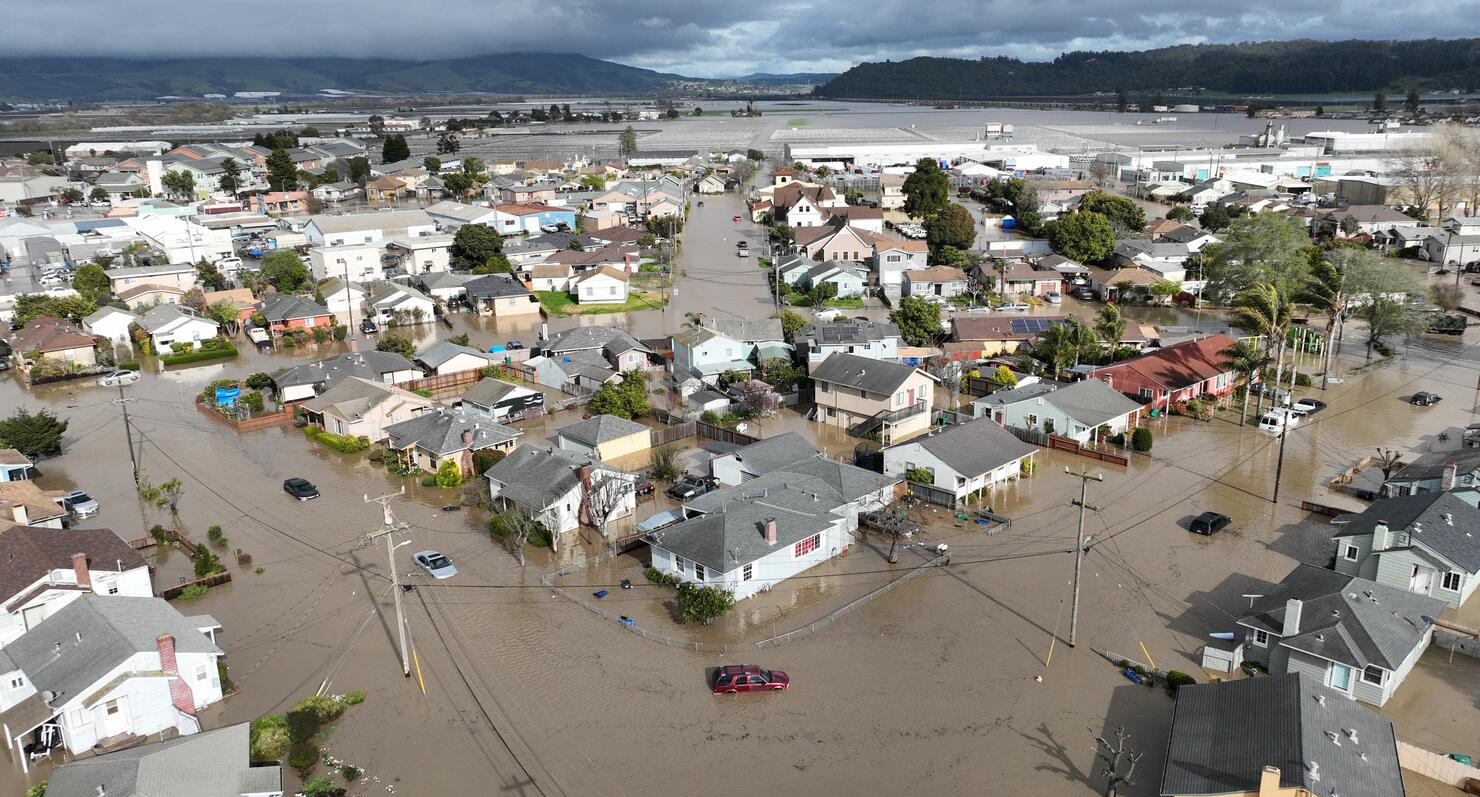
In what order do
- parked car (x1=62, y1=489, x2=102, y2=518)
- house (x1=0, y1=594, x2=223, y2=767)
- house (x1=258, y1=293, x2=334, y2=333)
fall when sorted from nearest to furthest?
house (x1=0, y1=594, x2=223, y2=767), parked car (x1=62, y1=489, x2=102, y2=518), house (x1=258, y1=293, x2=334, y2=333)

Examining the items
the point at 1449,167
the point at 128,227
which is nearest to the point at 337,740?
the point at 128,227

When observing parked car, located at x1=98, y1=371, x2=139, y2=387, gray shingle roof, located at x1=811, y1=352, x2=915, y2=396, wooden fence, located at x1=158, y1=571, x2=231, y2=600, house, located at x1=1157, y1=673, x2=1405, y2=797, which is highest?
gray shingle roof, located at x1=811, y1=352, x2=915, y2=396

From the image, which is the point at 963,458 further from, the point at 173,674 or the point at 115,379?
the point at 115,379

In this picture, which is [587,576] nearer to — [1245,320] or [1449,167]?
[1245,320]

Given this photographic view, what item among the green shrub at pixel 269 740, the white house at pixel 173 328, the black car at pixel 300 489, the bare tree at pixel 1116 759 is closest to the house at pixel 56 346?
the white house at pixel 173 328

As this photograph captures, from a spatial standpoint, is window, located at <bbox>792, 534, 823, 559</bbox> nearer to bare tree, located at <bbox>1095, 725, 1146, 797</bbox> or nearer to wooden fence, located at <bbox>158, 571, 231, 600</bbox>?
bare tree, located at <bbox>1095, 725, 1146, 797</bbox>

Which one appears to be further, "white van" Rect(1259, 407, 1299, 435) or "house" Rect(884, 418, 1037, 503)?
"white van" Rect(1259, 407, 1299, 435)

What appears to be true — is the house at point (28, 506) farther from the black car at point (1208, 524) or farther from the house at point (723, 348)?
the black car at point (1208, 524)

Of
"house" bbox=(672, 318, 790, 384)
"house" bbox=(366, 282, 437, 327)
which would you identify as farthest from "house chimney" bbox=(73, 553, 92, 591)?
"house" bbox=(366, 282, 437, 327)
